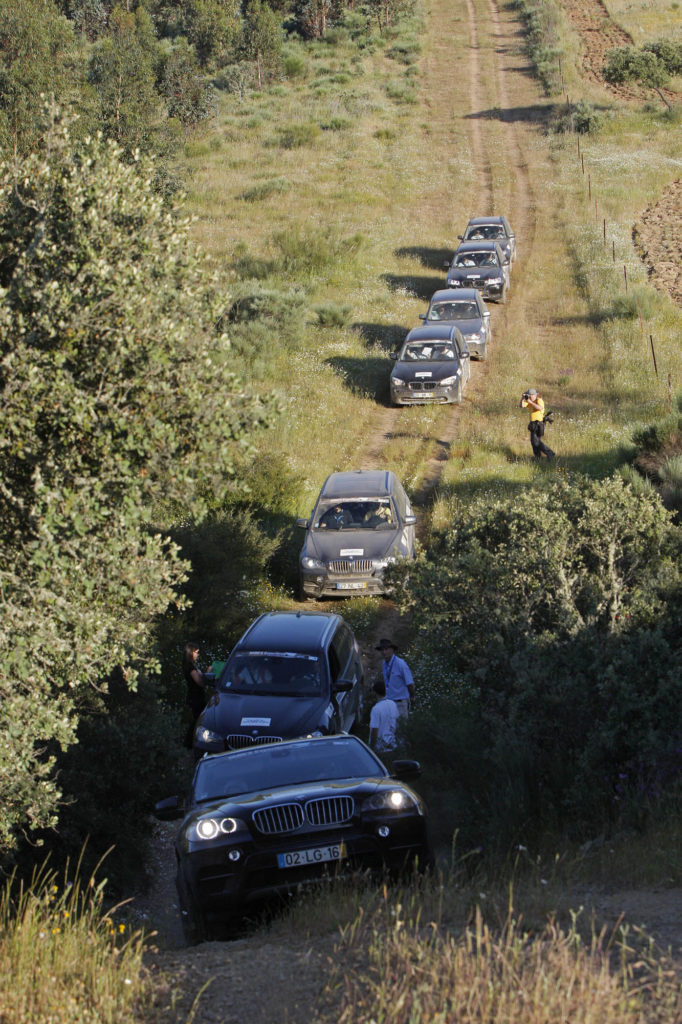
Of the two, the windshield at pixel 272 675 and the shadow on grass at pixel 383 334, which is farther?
the shadow on grass at pixel 383 334

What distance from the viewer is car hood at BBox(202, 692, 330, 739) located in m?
10.5

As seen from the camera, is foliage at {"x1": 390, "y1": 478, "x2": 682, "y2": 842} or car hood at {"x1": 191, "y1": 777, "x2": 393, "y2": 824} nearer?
car hood at {"x1": 191, "y1": 777, "x2": 393, "y2": 824}

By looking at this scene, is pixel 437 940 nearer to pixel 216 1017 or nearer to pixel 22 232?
pixel 216 1017

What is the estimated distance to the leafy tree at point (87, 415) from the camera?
600 centimetres

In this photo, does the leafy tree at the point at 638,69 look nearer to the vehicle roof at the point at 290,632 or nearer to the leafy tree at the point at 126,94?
the leafy tree at the point at 126,94

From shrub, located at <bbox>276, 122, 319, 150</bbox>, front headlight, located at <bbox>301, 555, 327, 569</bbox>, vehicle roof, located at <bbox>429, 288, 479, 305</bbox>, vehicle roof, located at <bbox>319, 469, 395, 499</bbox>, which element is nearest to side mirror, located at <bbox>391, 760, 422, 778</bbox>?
front headlight, located at <bbox>301, 555, 327, 569</bbox>

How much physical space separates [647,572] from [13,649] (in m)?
6.28

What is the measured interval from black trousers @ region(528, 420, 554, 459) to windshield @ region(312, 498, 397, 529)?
15.6 ft

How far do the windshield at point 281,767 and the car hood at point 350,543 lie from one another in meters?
7.22

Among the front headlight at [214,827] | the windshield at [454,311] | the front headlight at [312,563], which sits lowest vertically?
the windshield at [454,311]

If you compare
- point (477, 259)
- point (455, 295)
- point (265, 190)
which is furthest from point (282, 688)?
point (265, 190)

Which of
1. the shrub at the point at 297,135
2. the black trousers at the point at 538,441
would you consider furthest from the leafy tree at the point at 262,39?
the black trousers at the point at 538,441

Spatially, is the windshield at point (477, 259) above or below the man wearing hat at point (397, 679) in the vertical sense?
below

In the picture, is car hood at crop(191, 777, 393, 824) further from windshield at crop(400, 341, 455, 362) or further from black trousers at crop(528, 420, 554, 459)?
windshield at crop(400, 341, 455, 362)
